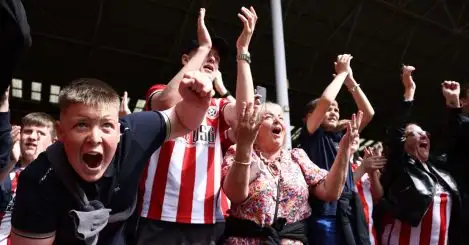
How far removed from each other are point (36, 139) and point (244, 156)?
1940 mm

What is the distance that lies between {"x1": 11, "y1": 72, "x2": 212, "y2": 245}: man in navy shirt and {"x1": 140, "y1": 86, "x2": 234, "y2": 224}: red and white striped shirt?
36 centimetres

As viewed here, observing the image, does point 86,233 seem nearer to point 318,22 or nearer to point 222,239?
point 222,239

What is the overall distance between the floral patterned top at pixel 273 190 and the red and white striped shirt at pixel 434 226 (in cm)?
109

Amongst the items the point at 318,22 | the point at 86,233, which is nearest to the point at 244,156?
the point at 86,233

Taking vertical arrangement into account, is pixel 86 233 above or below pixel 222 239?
above

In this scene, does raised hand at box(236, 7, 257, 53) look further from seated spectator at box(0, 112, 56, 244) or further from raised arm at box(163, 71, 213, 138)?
seated spectator at box(0, 112, 56, 244)

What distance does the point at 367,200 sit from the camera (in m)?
3.30

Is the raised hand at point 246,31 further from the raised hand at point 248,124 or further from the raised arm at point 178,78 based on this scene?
the raised hand at point 248,124

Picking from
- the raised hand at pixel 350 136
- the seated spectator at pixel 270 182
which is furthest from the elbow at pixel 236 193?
the raised hand at pixel 350 136

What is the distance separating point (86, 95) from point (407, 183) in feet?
7.56

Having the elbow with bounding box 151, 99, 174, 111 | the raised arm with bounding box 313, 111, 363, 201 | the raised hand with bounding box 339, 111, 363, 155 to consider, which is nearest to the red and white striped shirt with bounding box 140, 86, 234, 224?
the elbow with bounding box 151, 99, 174, 111

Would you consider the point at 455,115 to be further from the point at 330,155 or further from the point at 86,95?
the point at 86,95

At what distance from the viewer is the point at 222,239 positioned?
2.13 m

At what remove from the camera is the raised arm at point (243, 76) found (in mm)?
2170
